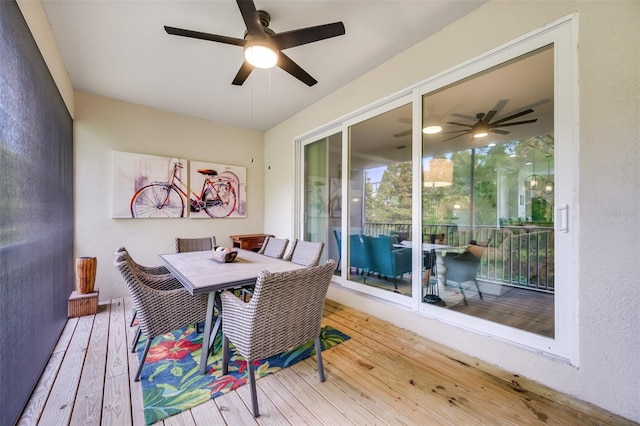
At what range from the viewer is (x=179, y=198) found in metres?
4.06

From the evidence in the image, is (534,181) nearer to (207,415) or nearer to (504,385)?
(504,385)

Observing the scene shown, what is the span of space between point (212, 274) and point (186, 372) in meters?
0.74

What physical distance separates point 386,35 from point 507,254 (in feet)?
7.34

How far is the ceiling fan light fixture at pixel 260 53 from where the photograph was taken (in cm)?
195

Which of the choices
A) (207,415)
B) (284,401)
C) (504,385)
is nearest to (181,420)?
(207,415)

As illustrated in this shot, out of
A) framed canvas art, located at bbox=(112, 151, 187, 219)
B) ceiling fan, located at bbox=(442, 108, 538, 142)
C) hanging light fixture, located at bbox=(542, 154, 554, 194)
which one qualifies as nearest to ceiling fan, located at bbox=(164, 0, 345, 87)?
ceiling fan, located at bbox=(442, 108, 538, 142)

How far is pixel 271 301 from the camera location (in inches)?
58.6

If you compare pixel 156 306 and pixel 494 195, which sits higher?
pixel 494 195

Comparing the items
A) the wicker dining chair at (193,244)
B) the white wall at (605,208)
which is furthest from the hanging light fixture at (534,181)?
the wicker dining chair at (193,244)

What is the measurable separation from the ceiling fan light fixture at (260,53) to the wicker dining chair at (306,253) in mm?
1696

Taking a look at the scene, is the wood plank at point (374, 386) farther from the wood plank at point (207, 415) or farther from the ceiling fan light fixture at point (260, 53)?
the ceiling fan light fixture at point (260, 53)

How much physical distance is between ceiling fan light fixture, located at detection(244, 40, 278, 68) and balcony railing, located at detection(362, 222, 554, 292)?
6.64ft

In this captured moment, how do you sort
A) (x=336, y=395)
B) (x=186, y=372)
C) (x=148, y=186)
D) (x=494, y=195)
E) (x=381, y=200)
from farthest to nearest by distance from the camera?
(x=148, y=186), (x=381, y=200), (x=494, y=195), (x=186, y=372), (x=336, y=395)

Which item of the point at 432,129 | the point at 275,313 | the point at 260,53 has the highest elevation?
the point at 260,53
